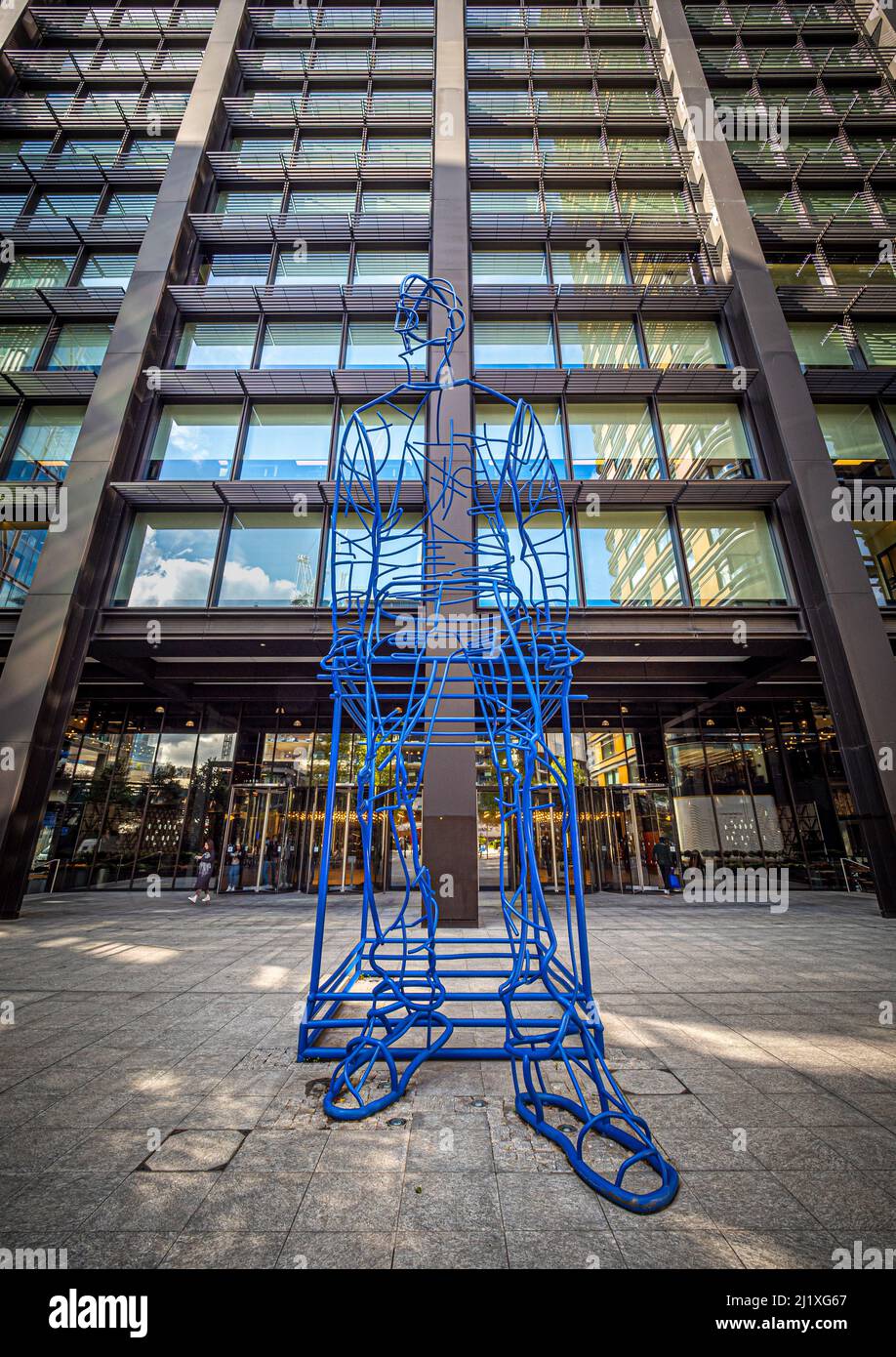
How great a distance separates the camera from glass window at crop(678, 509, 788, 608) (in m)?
12.4

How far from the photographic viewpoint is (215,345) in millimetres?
14992

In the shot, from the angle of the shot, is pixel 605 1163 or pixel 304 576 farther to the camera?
pixel 304 576

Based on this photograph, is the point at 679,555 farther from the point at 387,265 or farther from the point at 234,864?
the point at 234,864

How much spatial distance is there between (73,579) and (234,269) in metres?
11.1

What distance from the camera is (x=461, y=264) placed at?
13.7m

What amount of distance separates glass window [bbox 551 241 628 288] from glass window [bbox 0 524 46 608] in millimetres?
15914

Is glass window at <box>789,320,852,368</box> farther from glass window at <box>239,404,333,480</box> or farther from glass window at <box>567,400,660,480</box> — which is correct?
glass window at <box>239,404,333,480</box>

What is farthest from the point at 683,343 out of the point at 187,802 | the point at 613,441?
the point at 187,802

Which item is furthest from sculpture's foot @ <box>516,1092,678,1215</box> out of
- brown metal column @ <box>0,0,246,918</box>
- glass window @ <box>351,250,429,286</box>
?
glass window @ <box>351,250,429,286</box>

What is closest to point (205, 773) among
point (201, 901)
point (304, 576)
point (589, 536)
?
point (201, 901)

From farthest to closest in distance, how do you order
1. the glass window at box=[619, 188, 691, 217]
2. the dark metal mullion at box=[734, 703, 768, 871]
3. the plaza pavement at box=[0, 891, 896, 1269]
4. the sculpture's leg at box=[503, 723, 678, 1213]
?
the glass window at box=[619, 188, 691, 217] → the dark metal mullion at box=[734, 703, 768, 871] → the sculpture's leg at box=[503, 723, 678, 1213] → the plaza pavement at box=[0, 891, 896, 1269]

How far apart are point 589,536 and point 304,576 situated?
695cm

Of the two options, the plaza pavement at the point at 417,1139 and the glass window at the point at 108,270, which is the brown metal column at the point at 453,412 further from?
the glass window at the point at 108,270

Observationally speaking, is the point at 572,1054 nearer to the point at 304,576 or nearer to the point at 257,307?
A: the point at 304,576
